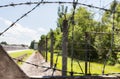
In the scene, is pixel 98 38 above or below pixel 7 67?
below

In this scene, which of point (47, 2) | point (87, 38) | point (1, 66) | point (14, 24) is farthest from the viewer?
point (87, 38)

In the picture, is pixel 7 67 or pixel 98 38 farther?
pixel 98 38

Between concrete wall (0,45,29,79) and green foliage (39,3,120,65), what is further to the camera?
green foliage (39,3,120,65)

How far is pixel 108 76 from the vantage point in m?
3.53

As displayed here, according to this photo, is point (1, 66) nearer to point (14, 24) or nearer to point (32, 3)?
point (14, 24)

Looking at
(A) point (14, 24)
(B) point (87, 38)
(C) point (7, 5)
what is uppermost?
(C) point (7, 5)

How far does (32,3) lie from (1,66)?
942mm

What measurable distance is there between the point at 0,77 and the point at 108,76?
1.41 metres

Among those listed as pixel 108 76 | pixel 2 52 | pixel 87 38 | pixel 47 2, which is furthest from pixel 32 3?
pixel 87 38

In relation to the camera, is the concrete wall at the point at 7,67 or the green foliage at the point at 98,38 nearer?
the concrete wall at the point at 7,67

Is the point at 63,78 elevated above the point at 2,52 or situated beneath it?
situated beneath

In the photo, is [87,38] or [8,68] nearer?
[8,68]

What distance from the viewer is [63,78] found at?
3.35 meters

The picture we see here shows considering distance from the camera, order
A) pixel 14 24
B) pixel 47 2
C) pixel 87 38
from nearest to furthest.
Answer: pixel 14 24
pixel 47 2
pixel 87 38
